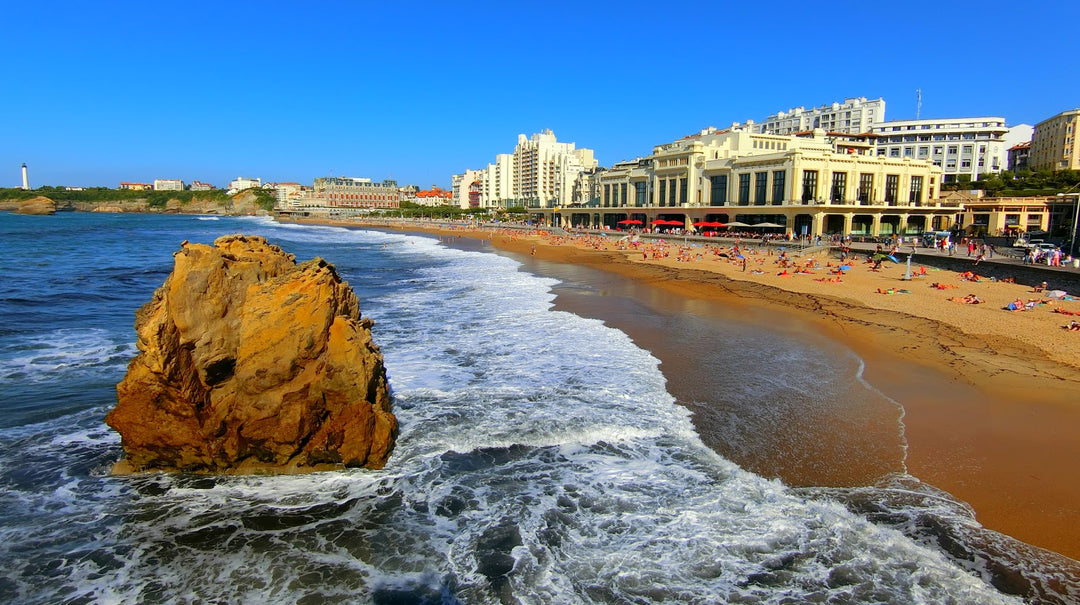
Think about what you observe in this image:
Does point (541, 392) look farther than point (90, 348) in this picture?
No

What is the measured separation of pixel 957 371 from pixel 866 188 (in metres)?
43.4

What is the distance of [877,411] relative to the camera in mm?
9750

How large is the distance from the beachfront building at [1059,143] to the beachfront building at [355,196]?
494 ft

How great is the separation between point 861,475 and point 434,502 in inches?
211

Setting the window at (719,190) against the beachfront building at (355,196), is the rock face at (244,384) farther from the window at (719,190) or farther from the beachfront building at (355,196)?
the beachfront building at (355,196)

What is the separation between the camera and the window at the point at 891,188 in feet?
165

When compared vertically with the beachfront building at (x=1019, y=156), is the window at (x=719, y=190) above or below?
below

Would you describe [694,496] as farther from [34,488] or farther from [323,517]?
[34,488]

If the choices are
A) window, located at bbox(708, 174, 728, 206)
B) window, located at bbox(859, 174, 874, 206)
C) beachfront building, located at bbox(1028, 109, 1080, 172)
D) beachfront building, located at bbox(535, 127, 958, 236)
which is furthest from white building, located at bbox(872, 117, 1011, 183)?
window, located at bbox(708, 174, 728, 206)

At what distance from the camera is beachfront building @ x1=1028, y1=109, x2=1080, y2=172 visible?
6500 centimetres

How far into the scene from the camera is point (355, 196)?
185 metres

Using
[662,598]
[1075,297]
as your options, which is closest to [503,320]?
[662,598]

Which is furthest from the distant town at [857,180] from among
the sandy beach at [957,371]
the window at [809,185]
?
the sandy beach at [957,371]

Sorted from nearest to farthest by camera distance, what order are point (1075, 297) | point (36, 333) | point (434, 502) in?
point (434, 502), point (36, 333), point (1075, 297)
